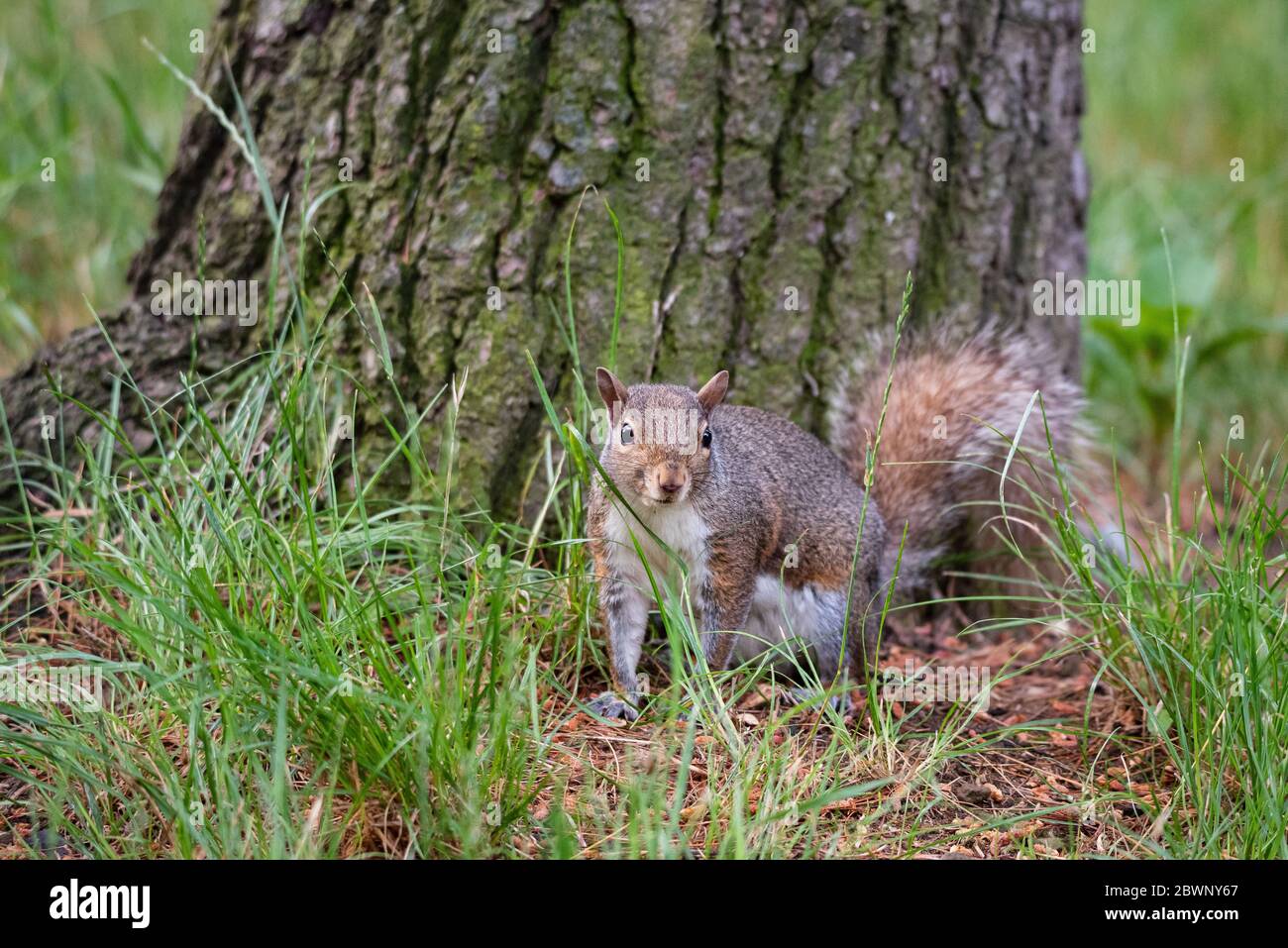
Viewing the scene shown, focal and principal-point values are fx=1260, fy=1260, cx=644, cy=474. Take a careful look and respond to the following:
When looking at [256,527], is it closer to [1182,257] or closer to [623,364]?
[623,364]

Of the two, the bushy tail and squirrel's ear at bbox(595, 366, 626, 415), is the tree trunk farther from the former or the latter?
squirrel's ear at bbox(595, 366, 626, 415)

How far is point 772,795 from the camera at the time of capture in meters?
2.01

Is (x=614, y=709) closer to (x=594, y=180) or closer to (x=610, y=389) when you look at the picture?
(x=610, y=389)

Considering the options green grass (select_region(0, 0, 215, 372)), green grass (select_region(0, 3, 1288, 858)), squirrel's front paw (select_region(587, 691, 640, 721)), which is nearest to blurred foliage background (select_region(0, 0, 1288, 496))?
green grass (select_region(0, 0, 215, 372))

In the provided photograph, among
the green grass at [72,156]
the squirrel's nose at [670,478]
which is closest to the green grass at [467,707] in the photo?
the squirrel's nose at [670,478]

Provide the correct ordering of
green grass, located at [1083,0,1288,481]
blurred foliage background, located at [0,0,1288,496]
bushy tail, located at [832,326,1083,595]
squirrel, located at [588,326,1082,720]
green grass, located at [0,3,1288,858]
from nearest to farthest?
1. green grass, located at [0,3,1288,858]
2. squirrel, located at [588,326,1082,720]
3. bushy tail, located at [832,326,1083,595]
4. blurred foliage background, located at [0,0,1288,496]
5. green grass, located at [1083,0,1288,481]

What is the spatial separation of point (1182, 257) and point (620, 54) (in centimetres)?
226

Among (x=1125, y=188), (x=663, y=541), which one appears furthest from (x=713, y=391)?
(x=1125, y=188)

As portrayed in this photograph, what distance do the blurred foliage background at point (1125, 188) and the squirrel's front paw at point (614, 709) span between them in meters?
2.04

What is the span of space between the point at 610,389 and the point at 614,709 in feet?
2.10

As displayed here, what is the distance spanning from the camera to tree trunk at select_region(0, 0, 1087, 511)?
2.90 metres

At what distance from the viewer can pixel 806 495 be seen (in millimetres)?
2861
